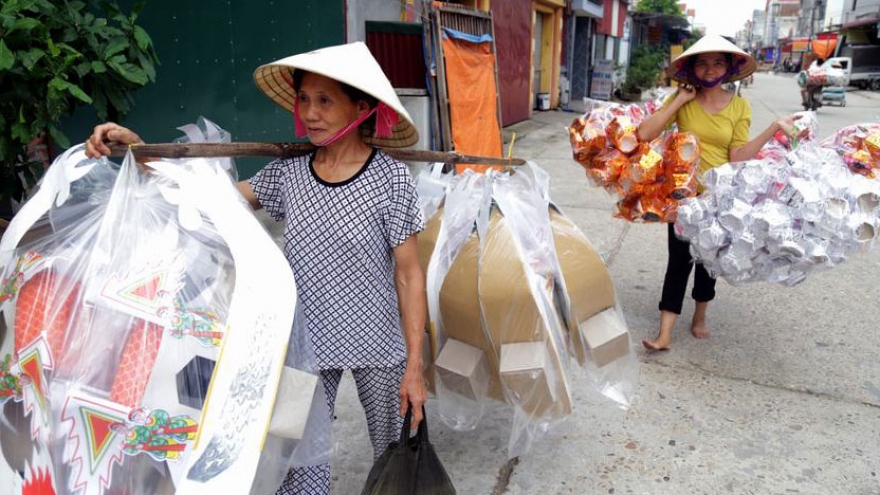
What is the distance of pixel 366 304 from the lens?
1.70m

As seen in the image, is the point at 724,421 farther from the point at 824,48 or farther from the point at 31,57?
the point at 824,48

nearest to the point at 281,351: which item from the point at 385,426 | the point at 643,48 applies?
the point at 385,426

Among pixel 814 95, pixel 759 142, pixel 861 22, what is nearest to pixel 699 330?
pixel 759 142

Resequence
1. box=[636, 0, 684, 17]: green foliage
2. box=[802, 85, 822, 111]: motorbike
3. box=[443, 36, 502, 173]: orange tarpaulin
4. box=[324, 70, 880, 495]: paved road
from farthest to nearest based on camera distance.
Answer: box=[636, 0, 684, 17]: green foliage
box=[802, 85, 822, 111]: motorbike
box=[443, 36, 502, 173]: orange tarpaulin
box=[324, 70, 880, 495]: paved road

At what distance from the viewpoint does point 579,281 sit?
219 cm

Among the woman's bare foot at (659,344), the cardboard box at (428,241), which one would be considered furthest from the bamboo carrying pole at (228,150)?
the woman's bare foot at (659,344)

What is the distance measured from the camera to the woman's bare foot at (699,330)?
357 cm

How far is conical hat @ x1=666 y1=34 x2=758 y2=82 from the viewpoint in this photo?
294cm

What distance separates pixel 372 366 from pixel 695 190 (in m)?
1.84

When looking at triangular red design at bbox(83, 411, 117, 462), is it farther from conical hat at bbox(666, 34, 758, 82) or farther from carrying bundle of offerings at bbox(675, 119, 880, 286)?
conical hat at bbox(666, 34, 758, 82)

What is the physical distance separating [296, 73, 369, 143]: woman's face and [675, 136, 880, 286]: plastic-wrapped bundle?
179 cm

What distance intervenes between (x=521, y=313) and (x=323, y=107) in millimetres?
885

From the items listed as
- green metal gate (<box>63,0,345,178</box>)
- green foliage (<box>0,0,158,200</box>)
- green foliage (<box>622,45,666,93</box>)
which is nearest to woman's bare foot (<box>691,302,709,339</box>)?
green foliage (<box>0,0,158,200</box>)

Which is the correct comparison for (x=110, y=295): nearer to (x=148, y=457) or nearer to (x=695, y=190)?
(x=148, y=457)
